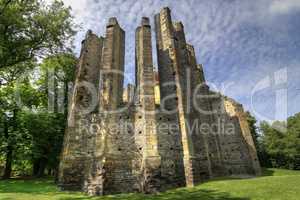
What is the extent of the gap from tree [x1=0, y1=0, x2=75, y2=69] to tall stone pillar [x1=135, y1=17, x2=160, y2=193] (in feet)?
14.2

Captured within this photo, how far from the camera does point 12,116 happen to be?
24547 mm

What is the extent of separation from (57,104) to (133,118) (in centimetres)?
1334

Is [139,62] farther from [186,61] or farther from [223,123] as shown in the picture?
[223,123]

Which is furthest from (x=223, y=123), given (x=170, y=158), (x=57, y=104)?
(x=57, y=104)

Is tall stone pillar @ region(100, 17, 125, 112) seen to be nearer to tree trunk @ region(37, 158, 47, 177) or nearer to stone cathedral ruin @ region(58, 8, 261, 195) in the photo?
stone cathedral ruin @ region(58, 8, 261, 195)

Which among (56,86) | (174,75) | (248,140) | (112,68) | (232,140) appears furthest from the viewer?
(56,86)

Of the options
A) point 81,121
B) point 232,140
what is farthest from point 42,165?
point 232,140

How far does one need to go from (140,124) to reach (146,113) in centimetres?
79

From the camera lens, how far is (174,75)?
15773mm

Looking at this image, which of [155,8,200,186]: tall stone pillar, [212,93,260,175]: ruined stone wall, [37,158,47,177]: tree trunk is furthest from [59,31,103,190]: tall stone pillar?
[37,158,47,177]: tree trunk

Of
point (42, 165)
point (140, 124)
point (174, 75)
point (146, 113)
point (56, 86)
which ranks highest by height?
point (56, 86)

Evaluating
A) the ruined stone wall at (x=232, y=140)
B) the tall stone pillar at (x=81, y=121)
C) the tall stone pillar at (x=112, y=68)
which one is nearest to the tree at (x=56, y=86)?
the tall stone pillar at (x=81, y=121)

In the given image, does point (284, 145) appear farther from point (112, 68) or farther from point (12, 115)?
point (12, 115)

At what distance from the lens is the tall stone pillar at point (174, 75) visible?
13.5 meters
